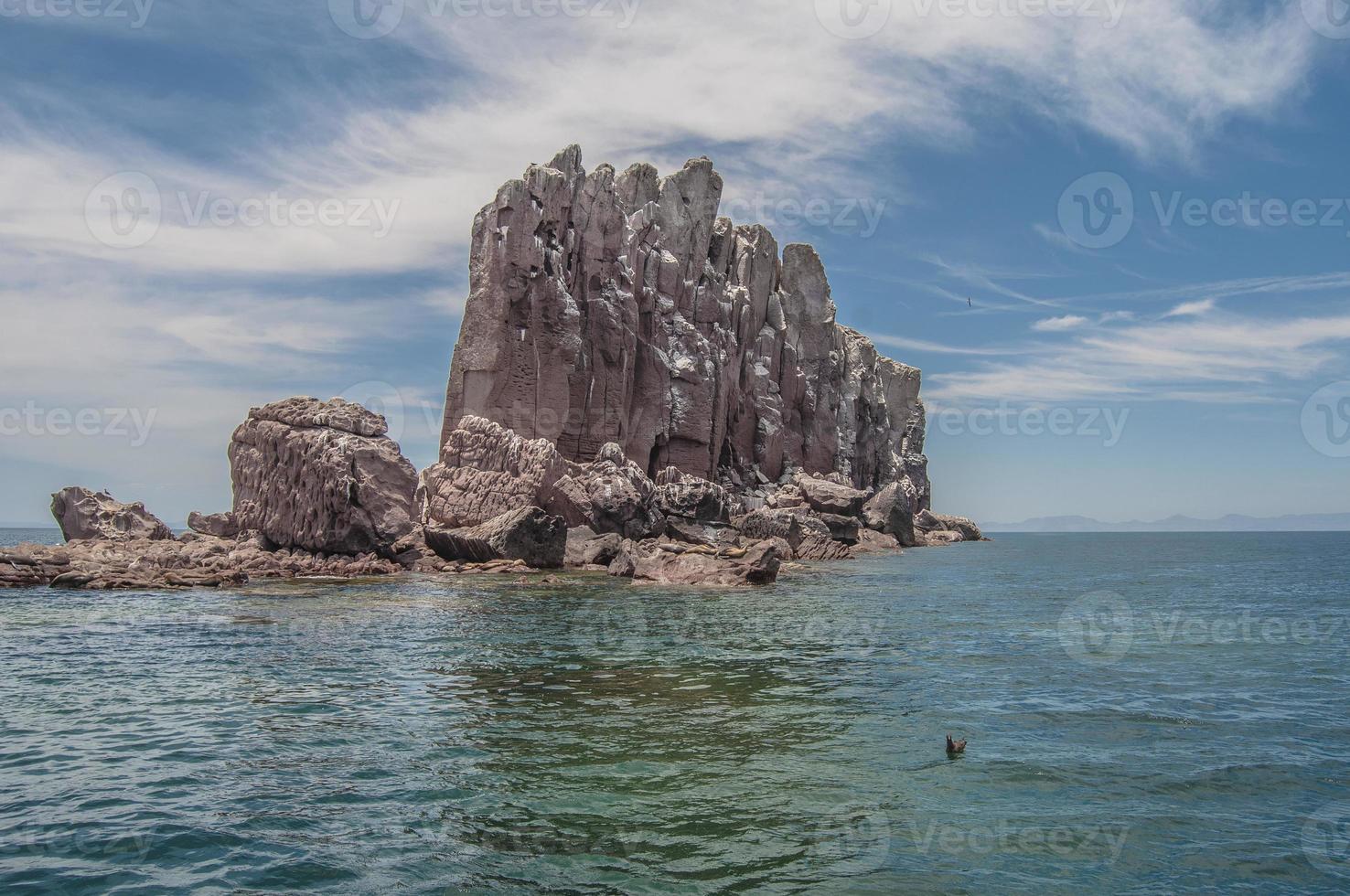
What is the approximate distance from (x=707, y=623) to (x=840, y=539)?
49.9 metres

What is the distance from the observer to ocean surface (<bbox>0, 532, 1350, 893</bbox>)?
9320 mm

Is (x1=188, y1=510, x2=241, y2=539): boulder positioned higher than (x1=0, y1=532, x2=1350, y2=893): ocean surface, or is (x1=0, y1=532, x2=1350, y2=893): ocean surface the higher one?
(x1=188, y1=510, x2=241, y2=539): boulder

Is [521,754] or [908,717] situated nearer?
[521,754]

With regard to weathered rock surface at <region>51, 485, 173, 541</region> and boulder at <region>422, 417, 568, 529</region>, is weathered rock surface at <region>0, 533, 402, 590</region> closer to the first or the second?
weathered rock surface at <region>51, 485, 173, 541</region>

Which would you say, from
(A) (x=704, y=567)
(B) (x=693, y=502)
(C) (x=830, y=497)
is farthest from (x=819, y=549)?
(A) (x=704, y=567)

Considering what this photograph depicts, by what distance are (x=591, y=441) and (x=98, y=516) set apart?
33513mm

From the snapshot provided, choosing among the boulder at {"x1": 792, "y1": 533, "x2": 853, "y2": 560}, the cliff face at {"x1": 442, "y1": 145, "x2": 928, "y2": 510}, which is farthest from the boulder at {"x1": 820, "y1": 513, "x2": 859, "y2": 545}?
the cliff face at {"x1": 442, "y1": 145, "x2": 928, "y2": 510}

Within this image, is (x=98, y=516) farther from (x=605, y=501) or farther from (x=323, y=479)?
(x=605, y=501)

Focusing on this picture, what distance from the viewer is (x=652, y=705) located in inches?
653

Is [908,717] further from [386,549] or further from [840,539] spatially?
[840,539]

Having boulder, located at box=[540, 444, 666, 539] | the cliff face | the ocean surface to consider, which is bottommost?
the ocean surface

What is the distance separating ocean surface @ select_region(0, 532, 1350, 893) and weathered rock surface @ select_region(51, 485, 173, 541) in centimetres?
2152

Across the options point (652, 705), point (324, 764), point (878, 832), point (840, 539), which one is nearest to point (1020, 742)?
point (878, 832)

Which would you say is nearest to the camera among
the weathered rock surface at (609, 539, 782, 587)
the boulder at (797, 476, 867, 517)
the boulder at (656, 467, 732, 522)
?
the weathered rock surface at (609, 539, 782, 587)
